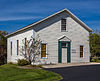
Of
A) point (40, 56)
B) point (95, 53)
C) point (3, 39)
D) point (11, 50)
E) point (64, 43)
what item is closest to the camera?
point (40, 56)

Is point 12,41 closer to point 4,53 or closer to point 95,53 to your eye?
point 4,53

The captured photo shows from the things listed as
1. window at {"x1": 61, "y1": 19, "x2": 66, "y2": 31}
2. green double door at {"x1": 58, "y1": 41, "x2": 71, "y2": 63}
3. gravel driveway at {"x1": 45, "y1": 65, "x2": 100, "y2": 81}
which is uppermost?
window at {"x1": 61, "y1": 19, "x2": 66, "y2": 31}

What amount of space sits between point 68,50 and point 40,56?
148 inches

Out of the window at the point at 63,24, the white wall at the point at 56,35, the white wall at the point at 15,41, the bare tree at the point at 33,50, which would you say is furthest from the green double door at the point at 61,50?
the white wall at the point at 15,41

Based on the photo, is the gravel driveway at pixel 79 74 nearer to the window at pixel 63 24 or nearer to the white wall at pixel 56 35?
the white wall at pixel 56 35

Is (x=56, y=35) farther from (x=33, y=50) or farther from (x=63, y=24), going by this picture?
(x=33, y=50)

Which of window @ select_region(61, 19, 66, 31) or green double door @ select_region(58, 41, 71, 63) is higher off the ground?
window @ select_region(61, 19, 66, 31)

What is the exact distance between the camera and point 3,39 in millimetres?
33844

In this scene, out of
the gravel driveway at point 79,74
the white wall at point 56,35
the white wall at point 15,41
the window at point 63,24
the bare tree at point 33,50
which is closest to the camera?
the gravel driveway at point 79,74

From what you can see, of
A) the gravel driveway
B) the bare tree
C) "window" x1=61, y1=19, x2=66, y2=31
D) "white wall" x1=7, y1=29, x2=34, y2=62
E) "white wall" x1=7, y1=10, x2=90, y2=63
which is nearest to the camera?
the gravel driveway

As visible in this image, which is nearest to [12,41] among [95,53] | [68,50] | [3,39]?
[3,39]

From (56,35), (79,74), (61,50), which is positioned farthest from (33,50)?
(79,74)

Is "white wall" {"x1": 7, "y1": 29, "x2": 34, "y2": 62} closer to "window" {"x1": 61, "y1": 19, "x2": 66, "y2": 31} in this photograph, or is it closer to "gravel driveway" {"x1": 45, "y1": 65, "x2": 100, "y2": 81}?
"window" {"x1": 61, "y1": 19, "x2": 66, "y2": 31}

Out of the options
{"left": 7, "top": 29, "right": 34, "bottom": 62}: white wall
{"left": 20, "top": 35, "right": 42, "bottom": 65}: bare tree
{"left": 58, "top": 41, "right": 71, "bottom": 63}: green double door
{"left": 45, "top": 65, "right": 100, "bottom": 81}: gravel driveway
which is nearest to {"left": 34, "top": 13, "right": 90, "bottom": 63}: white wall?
{"left": 58, "top": 41, "right": 71, "bottom": 63}: green double door
